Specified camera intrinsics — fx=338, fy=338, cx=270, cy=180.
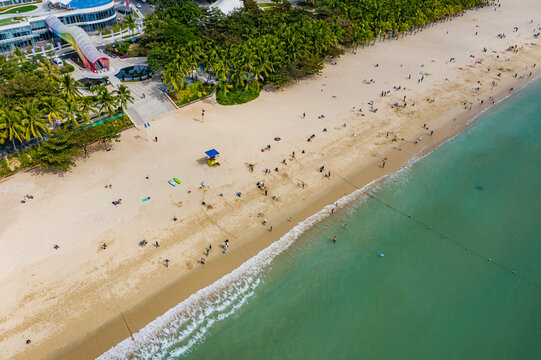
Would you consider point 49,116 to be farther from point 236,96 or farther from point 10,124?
point 236,96

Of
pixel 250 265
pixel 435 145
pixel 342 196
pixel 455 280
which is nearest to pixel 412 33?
pixel 435 145

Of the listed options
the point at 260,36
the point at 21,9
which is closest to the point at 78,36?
the point at 21,9

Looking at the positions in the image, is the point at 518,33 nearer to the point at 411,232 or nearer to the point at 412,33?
the point at 412,33

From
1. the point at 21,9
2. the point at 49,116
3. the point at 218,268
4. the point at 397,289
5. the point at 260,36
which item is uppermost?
the point at 21,9

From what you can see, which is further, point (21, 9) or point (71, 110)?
point (21, 9)

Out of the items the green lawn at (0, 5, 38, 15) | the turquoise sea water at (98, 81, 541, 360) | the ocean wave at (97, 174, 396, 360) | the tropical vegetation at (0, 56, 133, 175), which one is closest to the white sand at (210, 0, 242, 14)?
the green lawn at (0, 5, 38, 15)

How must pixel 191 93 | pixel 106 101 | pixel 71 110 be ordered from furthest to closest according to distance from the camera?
1. pixel 191 93
2. pixel 106 101
3. pixel 71 110

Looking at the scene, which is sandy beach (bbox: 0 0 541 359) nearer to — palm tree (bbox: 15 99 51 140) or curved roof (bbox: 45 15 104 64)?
palm tree (bbox: 15 99 51 140)
